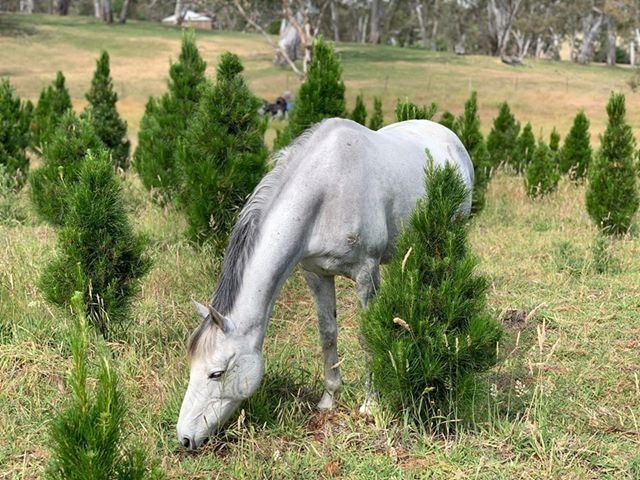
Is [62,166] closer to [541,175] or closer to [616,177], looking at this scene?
[616,177]

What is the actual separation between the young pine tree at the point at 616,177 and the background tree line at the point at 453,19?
25.8 metres

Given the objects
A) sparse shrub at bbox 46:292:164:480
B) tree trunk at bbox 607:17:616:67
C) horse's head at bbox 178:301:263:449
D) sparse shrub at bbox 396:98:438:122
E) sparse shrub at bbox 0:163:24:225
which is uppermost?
tree trunk at bbox 607:17:616:67

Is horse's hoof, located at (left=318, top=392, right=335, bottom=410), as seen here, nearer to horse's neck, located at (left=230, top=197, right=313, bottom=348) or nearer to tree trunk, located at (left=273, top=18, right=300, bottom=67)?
horse's neck, located at (left=230, top=197, right=313, bottom=348)

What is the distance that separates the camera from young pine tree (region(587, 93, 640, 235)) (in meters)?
9.68

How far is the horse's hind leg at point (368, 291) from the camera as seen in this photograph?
4812 mm

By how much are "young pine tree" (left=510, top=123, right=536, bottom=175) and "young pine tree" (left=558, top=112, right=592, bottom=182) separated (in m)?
0.86

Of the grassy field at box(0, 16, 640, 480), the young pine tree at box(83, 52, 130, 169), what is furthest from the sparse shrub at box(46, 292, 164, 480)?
the young pine tree at box(83, 52, 130, 169)

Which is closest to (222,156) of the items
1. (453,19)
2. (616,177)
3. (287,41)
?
(616,177)

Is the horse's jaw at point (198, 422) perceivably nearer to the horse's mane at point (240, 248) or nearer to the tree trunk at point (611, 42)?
the horse's mane at point (240, 248)

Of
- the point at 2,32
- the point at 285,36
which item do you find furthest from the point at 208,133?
the point at 2,32

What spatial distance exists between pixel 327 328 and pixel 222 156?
10.9 ft

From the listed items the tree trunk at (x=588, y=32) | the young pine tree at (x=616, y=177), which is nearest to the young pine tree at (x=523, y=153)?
the young pine tree at (x=616, y=177)

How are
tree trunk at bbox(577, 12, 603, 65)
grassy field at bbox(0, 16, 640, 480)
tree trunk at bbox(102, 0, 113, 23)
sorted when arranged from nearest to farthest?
grassy field at bbox(0, 16, 640, 480)
tree trunk at bbox(102, 0, 113, 23)
tree trunk at bbox(577, 12, 603, 65)

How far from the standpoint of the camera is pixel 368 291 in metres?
4.88
